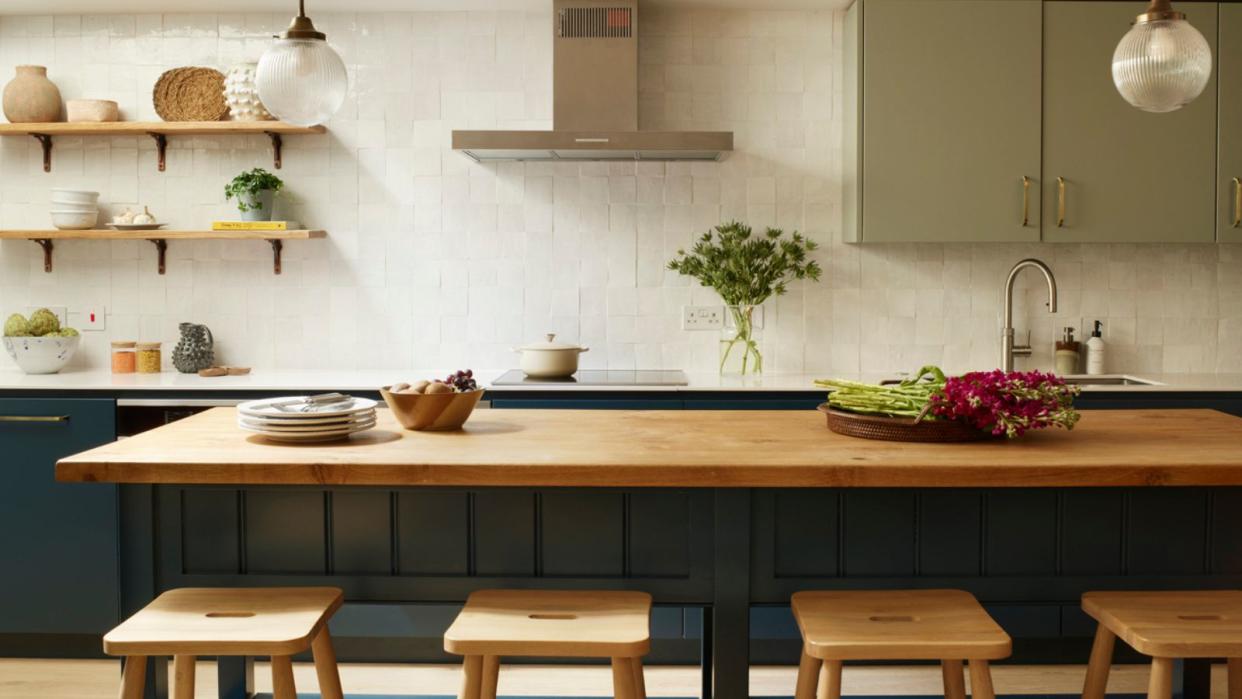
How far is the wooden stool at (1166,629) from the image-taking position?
6.74 ft

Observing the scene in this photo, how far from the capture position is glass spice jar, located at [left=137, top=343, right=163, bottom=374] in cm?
436

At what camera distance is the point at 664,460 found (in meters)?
2.16

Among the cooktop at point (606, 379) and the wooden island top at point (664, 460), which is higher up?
the cooktop at point (606, 379)

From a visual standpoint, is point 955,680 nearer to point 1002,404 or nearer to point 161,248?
point 1002,404

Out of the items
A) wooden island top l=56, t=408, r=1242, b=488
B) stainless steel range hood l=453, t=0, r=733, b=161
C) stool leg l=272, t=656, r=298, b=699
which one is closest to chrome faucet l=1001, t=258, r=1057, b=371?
stainless steel range hood l=453, t=0, r=733, b=161

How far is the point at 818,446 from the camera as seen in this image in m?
2.34

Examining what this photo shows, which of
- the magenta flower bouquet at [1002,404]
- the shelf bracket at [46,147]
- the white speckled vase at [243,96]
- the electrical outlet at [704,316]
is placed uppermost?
the white speckled vase at [243,96]

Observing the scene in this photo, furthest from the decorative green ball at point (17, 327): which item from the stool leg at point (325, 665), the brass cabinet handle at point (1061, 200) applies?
the brass cabinet handle at point (1061, 200)

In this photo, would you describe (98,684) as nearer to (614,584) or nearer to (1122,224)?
(614,584)

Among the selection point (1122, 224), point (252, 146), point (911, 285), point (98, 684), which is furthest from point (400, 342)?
point (1122, 224)

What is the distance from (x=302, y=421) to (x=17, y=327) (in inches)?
96.3

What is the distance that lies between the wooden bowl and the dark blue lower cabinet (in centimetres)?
176

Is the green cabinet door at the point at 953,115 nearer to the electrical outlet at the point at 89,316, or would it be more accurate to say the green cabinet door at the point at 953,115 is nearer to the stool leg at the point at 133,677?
the stool leg at the point at 133,677

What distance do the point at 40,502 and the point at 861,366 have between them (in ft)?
10.3
